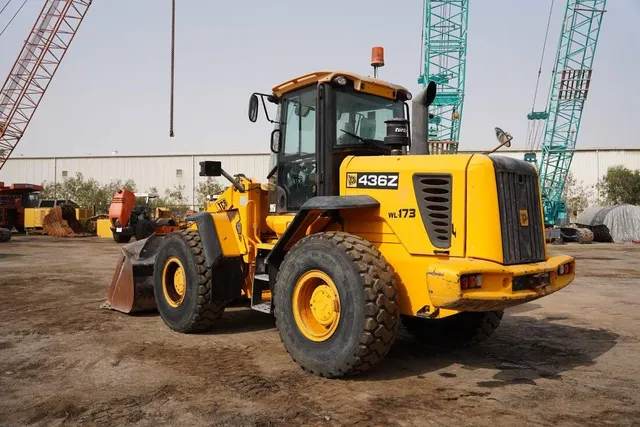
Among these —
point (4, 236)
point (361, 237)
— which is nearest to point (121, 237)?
point (4, 236)

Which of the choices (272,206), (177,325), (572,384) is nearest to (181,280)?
(177,325)

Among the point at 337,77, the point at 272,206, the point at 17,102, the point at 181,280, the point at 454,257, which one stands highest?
the point at 17,102

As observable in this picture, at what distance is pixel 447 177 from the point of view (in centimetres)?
477

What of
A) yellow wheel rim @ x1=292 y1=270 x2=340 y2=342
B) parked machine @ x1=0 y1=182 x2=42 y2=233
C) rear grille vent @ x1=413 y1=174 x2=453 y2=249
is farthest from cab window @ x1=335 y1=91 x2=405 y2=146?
parked machine @ x1=0 y1=182 x2=42 y2=233

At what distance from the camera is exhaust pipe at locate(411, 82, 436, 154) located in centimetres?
573

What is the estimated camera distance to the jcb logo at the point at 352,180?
17.5ft

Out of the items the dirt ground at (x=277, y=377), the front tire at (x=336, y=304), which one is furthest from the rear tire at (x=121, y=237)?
the front tire at (x=336, y=304)

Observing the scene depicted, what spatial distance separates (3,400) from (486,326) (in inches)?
173

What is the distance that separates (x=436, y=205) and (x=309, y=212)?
1.22 meters

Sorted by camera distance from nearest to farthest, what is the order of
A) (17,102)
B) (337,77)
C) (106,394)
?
(106,394), (337,77), (17,102)

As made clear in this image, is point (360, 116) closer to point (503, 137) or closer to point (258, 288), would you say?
point (503, 137)

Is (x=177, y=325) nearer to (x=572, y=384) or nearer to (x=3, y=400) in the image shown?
(x=3, y=400)

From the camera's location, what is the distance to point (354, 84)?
5.76 metres

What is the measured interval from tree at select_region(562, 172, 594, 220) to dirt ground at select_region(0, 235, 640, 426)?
41.9m
